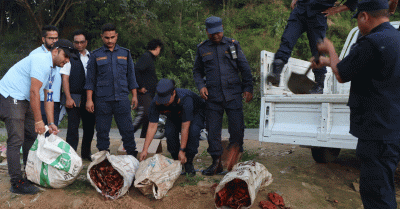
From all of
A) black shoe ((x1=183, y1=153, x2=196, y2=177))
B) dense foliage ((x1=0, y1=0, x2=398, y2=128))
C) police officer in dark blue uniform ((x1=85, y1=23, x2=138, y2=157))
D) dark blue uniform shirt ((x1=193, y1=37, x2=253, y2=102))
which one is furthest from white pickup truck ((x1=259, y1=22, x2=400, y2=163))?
dense foliage ((x1=0, y1=0, x2=398, y2=128))

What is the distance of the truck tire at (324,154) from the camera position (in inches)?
157

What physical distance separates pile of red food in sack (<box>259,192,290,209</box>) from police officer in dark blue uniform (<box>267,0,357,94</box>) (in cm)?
123

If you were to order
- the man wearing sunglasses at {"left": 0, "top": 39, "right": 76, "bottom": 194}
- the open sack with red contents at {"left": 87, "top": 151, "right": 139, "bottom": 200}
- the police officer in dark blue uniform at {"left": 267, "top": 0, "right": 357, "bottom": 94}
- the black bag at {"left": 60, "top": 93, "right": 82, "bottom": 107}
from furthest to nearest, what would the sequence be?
the black bag at {"left": 60, "top": 93, "right": 82, "bottom": 107}
the police officer in dark blue uniform at {"left": 267, "top": 0, "right": 357, "bottom": 94}
the open sack with red contents at {"left": 87, "top": 151, "right": 139, "bottom": 200}
the man wearing sunglasses at {"left": 0, "top": 39, "right": 76, "bottom": 194}

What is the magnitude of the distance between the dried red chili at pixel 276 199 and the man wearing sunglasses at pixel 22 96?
2338 mm

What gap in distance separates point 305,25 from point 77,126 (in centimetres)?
312

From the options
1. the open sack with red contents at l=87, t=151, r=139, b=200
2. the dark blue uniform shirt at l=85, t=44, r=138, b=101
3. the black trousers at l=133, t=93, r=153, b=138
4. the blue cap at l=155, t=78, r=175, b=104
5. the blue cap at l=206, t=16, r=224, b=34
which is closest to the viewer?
the open sack with red contents at l=87, t=151, r=139, b=200

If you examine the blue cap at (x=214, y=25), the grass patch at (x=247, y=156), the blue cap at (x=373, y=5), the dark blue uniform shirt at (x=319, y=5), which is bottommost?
the grass patch at (x=247, y=156)

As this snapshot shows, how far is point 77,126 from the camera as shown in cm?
417

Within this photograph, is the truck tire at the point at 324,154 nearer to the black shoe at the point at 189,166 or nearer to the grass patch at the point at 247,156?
the grass patch at the point at 247,156

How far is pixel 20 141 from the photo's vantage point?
10.5 feet

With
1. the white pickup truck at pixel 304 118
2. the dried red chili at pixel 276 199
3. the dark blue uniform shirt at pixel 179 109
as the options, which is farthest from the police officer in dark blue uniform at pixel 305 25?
the dried red chili at pixel 276 199

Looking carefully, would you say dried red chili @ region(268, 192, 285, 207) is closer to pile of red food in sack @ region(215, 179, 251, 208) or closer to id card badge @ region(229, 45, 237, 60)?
pile of red food in sack @ region(215, 179, 251, 208)

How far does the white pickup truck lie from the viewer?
3.06 meters

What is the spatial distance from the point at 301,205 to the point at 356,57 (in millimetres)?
1602
